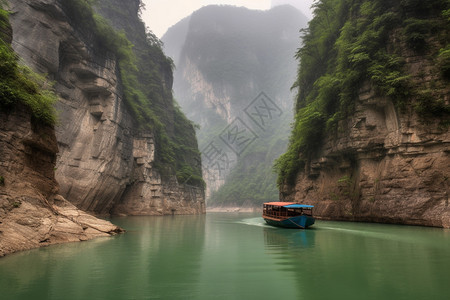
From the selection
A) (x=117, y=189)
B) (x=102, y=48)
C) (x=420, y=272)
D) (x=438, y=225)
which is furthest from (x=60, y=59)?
(x=438, y=225)

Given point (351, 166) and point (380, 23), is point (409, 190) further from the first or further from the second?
point (380, 23)

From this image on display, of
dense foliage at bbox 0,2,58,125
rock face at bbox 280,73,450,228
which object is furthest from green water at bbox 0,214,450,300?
rock face at bbox 280,73,450,228

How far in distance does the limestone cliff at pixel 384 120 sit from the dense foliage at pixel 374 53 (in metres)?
0.06

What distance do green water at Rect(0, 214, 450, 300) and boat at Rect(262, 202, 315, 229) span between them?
23.2 feet

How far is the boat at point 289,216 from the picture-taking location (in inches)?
663

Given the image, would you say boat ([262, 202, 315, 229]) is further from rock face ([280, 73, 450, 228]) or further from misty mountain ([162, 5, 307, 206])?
misty mountain ([162, 5, 307, 206])

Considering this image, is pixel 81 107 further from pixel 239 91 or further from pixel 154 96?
pixel 239 91

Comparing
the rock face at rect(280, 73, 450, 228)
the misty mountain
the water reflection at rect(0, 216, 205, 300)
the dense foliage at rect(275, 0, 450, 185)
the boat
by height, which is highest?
the misty mountain

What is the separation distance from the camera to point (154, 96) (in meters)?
42.2

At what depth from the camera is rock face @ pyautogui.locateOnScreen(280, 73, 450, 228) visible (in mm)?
15336

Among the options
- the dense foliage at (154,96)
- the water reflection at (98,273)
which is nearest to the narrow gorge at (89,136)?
the dense foliage at (154,96)

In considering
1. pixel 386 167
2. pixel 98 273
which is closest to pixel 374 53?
pixel 386 167

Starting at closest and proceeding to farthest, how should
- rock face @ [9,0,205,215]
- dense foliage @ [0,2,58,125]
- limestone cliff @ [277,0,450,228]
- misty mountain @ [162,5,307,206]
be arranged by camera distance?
dense foliage @ [0,2,58,125] < limestone cliff @ [277,0,450,228] < rock face @ [9,0,205,215] < misty mountain @ [162,5,307,206]

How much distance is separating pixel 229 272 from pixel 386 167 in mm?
15818
